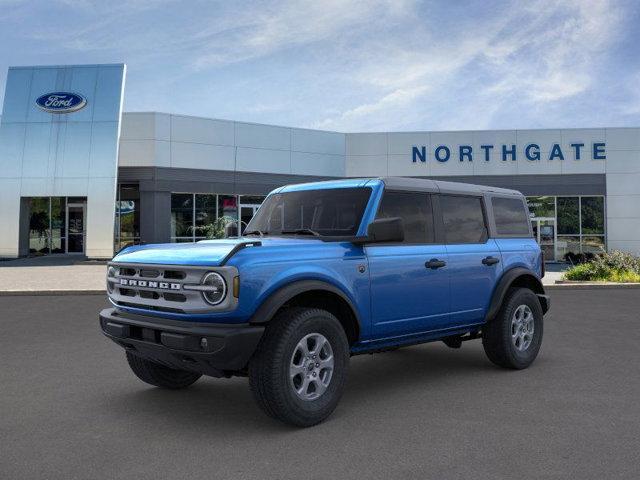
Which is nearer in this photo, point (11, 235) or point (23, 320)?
point (23, 320)

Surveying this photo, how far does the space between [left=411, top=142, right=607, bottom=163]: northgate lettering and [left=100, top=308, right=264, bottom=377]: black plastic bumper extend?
27.1 meters

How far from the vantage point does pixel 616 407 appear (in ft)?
16.4

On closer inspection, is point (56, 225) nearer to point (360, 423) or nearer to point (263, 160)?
point (263, 160)

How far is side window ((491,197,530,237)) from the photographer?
6691 mm

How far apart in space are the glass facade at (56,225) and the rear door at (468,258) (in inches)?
1061

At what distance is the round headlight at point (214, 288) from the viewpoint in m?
4.25

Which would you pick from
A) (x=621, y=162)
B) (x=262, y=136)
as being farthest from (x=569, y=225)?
(x=262, y=136)

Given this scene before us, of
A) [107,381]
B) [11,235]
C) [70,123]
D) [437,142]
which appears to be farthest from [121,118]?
[107,381]

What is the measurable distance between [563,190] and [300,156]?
13.4 metres

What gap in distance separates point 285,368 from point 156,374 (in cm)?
180

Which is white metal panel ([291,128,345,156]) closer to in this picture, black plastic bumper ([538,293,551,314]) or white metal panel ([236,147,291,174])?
white metal panel ([236,147,291,174])

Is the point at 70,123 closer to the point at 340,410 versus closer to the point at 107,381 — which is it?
the point at 107,381

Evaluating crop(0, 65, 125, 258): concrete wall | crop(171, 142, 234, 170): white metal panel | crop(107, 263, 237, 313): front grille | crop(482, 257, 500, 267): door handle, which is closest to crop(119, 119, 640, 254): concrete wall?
crop(171, 142, 234, 170): white metal panel

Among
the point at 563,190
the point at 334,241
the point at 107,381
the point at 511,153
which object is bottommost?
the point at 107,381
